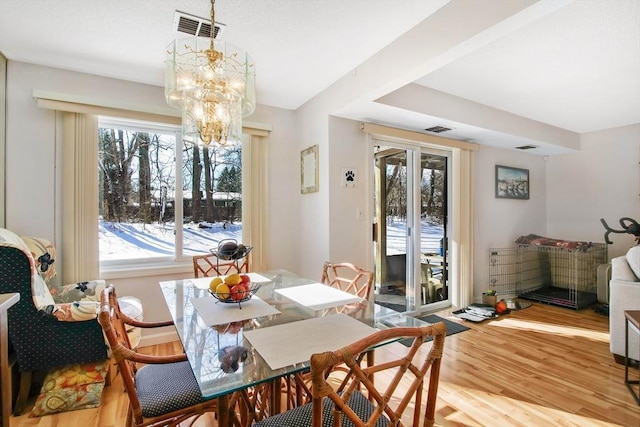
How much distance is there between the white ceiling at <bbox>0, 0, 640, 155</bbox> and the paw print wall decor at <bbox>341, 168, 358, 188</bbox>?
526 millimetres

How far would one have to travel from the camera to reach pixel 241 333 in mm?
1253

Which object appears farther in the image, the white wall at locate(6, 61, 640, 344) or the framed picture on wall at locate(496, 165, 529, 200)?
the framed picture on wall at locate(496, 165, 529, 200)

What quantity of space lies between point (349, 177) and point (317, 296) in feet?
5.17

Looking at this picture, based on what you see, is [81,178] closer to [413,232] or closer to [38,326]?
[38,326]

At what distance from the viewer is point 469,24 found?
1733 millimetres

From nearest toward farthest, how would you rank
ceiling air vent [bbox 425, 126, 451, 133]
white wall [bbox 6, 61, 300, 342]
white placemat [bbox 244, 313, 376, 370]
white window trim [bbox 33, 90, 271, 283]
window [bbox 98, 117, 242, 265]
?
white placemat [bbox 244, 313, 376, 370]
white wall [bbox 6, 61, 300, 342]
white window trim [bbox 33, 90, 271, 283]
window [bbox 98, 117, 242, 265]
ceiling air vent [bbox 425, 126, 451, 133]

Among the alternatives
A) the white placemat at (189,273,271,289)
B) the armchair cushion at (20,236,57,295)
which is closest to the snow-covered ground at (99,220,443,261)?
the armchair cushion at (20,236,57,295)

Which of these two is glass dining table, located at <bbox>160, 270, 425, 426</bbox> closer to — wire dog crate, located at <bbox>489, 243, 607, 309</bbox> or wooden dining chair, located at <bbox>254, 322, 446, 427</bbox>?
wooden dining chair, located at <bbox>254, 322, 446, 427</bbox>

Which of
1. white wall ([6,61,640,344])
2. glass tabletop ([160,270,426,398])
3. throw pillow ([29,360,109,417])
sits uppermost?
white wall ([6,61,640,344])

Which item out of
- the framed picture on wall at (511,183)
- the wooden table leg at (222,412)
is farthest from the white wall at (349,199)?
the framed picture on wall at (511,183)

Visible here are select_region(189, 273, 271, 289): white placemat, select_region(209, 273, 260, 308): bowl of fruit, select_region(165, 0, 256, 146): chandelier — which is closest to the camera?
select_region(209, 273, 260, 308): bowl of fruit

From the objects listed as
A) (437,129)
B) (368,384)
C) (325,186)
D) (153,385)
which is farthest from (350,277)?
(368,384)

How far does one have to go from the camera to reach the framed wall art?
10.3ft

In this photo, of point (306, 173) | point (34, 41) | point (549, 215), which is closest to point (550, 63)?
point (306, 173)
